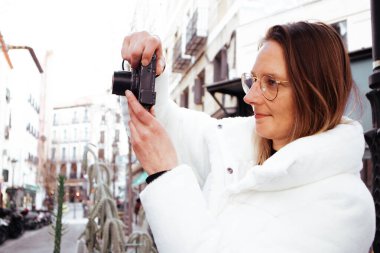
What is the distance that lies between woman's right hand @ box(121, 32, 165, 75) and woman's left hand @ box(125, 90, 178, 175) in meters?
0.09

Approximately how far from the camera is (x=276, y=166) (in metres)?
1.03

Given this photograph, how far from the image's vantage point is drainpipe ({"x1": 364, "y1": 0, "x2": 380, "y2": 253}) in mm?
1850

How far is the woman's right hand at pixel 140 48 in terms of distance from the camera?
1000mm

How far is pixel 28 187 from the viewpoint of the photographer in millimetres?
2076

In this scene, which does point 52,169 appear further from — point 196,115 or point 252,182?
point 252,182

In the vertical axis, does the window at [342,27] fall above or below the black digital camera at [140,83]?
above

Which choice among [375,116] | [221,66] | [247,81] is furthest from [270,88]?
[221,66]

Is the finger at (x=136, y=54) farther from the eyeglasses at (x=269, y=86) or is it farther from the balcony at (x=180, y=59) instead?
the balcony at (x=180, y=59)

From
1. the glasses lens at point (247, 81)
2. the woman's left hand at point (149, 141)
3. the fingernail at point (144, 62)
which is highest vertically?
the glasses lens at point (247, 81)

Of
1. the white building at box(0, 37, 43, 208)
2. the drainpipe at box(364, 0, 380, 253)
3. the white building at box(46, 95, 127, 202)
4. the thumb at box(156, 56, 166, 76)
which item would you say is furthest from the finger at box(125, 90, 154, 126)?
the white building at box(46, 95, 127, 202)

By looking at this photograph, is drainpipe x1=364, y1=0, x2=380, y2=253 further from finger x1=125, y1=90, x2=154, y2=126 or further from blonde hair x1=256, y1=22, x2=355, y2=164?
finger x1=125, y1=90, x2=154, y2=126

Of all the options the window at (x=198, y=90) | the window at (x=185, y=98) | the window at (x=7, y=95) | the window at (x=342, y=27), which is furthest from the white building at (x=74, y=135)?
the window at (x=185, y=98)

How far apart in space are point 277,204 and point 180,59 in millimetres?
13914

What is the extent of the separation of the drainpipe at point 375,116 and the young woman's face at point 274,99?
87 cm
